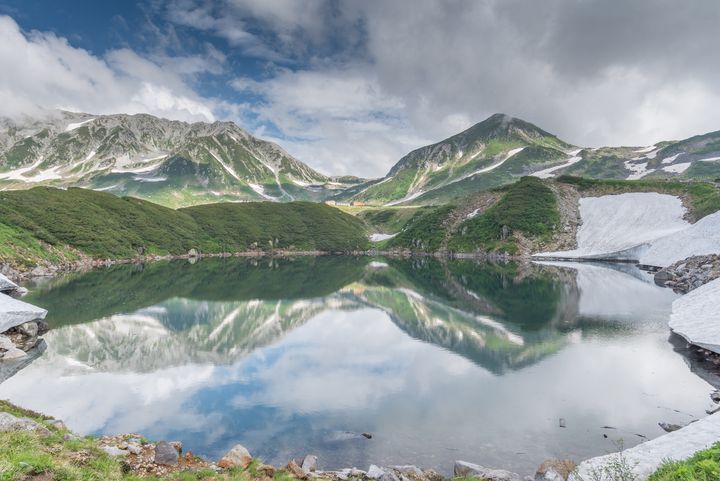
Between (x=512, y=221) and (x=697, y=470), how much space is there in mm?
129257

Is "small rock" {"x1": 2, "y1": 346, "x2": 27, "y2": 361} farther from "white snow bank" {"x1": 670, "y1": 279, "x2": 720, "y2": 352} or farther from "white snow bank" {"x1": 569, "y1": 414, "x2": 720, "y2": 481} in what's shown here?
"white snow bank" {"x1": 670, "y1": 279, "x2": 720, "y2": 352}

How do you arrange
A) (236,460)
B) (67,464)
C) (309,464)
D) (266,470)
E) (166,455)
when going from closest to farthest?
(67,464) → (266,470) → (166,455) → (236,460) → (309,464)

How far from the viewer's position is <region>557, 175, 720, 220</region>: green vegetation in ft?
324

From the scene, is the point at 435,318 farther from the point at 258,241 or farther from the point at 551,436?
the point at 258,241

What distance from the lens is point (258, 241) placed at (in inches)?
6339

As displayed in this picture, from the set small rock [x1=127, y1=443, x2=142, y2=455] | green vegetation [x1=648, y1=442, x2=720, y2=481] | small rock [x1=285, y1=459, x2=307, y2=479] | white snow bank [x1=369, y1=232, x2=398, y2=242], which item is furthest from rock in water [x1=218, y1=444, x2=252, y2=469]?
white snow bank [x1=369, y1=232, x2=398, y2=242]

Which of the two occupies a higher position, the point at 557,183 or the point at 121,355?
the point at 557,183

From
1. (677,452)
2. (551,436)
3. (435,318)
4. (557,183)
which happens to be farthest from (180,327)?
(557,183)

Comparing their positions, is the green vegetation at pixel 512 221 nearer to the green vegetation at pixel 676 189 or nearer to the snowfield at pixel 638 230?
the snowfield at pixel 638 230

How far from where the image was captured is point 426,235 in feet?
509

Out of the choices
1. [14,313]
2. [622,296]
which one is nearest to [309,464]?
[14,313]

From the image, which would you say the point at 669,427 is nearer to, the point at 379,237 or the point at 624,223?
the point at 624,223

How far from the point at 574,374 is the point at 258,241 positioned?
14428 centimetres

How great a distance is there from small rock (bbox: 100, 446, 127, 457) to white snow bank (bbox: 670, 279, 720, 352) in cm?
3511
